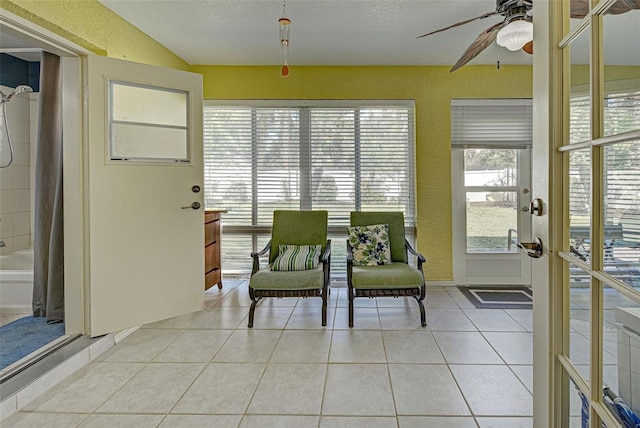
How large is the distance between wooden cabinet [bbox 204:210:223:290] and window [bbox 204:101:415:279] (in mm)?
337

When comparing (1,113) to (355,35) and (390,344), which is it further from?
(390,344)

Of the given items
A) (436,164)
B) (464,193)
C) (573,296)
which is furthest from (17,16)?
(464,193)

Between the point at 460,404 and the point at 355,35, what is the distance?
2947mm

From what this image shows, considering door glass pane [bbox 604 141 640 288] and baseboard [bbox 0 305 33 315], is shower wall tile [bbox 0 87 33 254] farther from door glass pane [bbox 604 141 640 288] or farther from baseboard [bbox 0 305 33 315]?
door glass pane [bbox 604 141 640 288]

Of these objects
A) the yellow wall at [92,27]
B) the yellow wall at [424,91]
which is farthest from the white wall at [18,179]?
the yellow wall at [424,91]

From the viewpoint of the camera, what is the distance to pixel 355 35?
3.06 meters

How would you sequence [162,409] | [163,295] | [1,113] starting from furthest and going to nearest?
[1,113], [163,295], [162,409]

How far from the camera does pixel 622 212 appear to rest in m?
0.76

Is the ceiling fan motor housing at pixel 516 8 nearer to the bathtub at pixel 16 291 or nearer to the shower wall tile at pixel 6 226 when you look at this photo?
the bathtub at pixel 16 291

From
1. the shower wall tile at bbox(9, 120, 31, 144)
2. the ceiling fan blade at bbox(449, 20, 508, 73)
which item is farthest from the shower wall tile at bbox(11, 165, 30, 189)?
the ceiling fan blade at bbox(449, 20, 508, 73)

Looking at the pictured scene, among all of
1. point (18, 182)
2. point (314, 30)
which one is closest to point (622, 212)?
point (314, 30)

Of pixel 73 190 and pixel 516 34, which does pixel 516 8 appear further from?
pixel 73 190

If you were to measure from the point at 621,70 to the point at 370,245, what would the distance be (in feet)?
8.73

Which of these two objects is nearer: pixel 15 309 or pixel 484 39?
pixel 484 39
